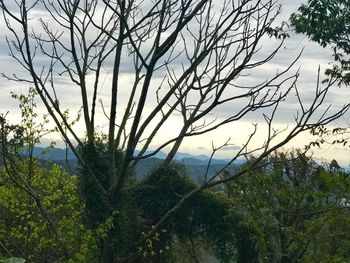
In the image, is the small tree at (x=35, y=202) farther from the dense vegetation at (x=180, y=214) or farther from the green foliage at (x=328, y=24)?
the green foliage at (x=328, y=24)

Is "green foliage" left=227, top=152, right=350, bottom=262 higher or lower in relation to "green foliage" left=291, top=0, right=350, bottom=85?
lower

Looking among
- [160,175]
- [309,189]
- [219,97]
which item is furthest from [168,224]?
[219,97]

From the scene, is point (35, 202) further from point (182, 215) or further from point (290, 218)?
point (290, 218)

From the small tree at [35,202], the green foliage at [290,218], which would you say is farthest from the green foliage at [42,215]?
the green foliage at [290,218]

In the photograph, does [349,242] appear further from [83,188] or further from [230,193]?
[83,188]

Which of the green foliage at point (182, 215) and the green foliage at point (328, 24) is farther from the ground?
the green foliage at point (328, 24)

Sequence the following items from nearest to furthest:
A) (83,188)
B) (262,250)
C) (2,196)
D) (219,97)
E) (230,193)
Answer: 1. (219,97)
2. (83,188)
3. (2,196)
4. (262,250)
5. (230,193)

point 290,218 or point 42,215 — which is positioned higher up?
point 42,215

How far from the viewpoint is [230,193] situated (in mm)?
16812

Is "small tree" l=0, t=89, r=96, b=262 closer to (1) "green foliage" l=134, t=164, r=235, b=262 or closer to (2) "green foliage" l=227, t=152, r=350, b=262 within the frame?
(1) "green foliage" l=134, t=164, r=235, b=262

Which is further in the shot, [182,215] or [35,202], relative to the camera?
[182,215]

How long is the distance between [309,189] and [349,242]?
1.95m

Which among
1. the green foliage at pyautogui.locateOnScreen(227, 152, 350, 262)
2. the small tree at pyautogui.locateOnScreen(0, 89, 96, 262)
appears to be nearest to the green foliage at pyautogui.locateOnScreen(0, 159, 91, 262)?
the small tree at pyautogui.locateOnScreen(0, 89, 96, 262)

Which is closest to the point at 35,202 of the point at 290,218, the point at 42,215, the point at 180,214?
the point at 42,215
